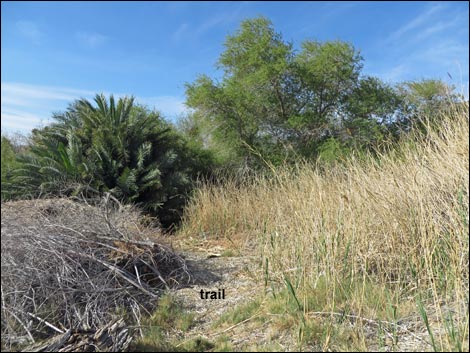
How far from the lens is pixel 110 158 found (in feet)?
26.5

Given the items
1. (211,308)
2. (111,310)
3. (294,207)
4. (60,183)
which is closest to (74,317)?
(111,310)

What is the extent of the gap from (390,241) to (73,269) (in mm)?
2913

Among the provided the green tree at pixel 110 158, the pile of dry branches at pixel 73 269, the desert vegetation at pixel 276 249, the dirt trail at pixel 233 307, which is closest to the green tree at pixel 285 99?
the green tree at pixel 110 158

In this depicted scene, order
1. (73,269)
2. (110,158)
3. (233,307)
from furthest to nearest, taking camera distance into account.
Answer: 1. (110,158)
2. (233,307)
3. (73,269)

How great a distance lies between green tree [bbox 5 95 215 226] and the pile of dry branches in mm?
2600

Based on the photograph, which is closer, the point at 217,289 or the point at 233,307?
the point at 233,307

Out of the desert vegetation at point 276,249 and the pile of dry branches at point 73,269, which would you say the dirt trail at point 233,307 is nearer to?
the desert vegetation at point 276,249

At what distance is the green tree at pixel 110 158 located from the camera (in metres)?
7.52

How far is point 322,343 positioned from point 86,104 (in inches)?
301

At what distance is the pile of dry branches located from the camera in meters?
3.06

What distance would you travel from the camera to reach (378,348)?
2.71 meters

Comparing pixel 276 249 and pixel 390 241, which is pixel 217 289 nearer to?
pixel 276 249

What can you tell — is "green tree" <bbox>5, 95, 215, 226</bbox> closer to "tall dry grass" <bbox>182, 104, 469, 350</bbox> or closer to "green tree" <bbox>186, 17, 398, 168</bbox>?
"green tree" <bbox>186, 17, 398, 168</bbox>

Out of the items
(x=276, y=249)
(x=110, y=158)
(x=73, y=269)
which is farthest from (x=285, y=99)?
(x=73, y=269)
